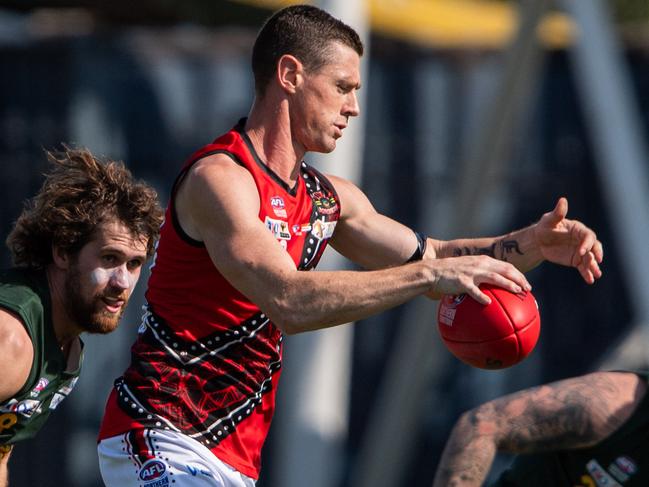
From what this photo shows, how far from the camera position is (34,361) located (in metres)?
4.90

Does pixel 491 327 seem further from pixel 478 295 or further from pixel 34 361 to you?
pixel 34 361

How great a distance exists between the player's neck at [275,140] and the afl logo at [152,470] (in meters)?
1.16

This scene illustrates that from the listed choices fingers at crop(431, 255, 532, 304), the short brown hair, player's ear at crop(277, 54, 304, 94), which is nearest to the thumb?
fingers at crop(431, 255, 532, 304)

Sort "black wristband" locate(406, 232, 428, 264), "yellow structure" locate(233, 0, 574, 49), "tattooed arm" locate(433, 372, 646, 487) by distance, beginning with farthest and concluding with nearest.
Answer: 1. "yellow structure" locate(233, 0, 574, 49)
2. "black wristband" locate(406, 232, 428, 264)
3. "tattooed arm" locate(433, 372, 646, 487)

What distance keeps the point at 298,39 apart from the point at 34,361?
62.6 inches

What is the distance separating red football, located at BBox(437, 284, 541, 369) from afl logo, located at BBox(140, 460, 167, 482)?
3.83 ft

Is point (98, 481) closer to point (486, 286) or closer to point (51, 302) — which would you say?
point (51, 302)

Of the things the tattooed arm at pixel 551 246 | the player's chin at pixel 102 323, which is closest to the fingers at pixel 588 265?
the tattooed arm at pixel 551 246

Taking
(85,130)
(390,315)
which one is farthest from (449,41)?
(85,130)

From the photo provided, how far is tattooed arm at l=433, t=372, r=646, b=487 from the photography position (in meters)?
5.27

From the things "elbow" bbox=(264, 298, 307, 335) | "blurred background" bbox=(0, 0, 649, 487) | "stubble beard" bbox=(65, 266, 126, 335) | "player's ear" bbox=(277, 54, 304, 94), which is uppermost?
"player's ear" bbox=(277, 54, 304, 94)

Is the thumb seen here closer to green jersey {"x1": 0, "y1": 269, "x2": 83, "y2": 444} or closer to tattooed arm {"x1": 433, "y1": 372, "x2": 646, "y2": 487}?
tattooed arm {"x1": 433, "y1": 372, "x2": 646, "y2": 487}

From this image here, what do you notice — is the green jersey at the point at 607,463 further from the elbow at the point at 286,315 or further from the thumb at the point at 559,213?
the elbow at the point at 286,315

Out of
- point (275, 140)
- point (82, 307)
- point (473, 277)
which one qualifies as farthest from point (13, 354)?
point (473, 277)
